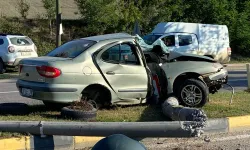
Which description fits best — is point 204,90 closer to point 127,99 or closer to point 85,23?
point 127,99

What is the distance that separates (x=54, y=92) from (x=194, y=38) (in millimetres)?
16397

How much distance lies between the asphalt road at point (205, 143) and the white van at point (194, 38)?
594 inches

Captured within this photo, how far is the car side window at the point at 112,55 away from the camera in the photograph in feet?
28.6

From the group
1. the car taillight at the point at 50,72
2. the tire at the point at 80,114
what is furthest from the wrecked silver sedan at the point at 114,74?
the tire at the point at 80,114

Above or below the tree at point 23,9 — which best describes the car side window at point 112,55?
above

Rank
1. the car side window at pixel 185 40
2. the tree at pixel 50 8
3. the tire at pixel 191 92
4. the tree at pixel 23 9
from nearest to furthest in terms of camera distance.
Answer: the tire at pixel 191 92, the car side window at pixel 185 40, the tree at pixel 50 8, the tree at pixel 23 9

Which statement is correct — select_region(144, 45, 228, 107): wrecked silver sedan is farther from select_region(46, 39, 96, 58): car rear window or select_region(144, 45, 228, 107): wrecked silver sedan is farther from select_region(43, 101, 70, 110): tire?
select_region(43, 101, 70, 110): tire

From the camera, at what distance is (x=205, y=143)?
7.05 m

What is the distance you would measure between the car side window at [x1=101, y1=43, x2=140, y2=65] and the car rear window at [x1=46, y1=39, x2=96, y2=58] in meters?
0.35

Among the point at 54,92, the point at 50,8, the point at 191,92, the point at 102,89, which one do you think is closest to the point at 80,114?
the point at 54,92

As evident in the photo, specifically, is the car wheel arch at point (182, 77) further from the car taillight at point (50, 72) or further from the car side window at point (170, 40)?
the car side window at point (170, 40)

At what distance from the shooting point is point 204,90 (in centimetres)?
920

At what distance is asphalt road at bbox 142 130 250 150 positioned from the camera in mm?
6809

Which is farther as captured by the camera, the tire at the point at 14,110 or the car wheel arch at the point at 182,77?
the car wheel arch at the point at 182,77
